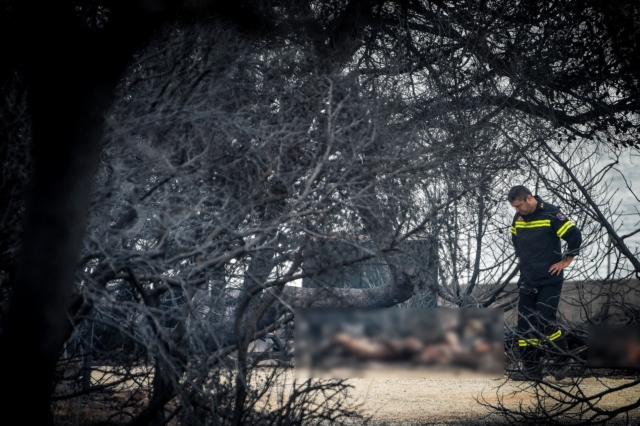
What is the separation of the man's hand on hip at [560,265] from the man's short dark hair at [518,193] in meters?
0.71

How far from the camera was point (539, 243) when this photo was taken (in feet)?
23.5

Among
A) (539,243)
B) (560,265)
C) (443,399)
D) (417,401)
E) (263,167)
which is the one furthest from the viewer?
(443,399)

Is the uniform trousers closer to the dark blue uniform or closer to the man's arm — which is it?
the dark blue uniform

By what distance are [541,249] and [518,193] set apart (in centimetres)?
62

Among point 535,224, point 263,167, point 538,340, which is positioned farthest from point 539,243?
point 263,167

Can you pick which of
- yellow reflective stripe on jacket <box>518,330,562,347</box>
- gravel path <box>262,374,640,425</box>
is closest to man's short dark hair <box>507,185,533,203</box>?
yellow reflective stripe on jacket <box>518,330,562,347</box>

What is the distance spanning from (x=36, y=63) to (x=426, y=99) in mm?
4441

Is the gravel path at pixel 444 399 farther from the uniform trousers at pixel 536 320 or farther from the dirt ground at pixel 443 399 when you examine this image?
the uniform trousers at pixel 536 320

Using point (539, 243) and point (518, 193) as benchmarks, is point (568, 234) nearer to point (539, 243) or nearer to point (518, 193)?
point (539, 243)

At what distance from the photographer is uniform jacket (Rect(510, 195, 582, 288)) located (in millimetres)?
7078

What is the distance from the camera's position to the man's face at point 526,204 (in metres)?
7.15

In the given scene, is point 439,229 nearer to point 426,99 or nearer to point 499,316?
point 499,316

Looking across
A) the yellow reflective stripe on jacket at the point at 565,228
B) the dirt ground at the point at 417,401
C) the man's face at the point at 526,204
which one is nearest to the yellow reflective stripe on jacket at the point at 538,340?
the dirt ground at the point at 417,401

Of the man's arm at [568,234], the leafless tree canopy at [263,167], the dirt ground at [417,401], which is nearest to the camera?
the leafless tree canopy at [263,167]
